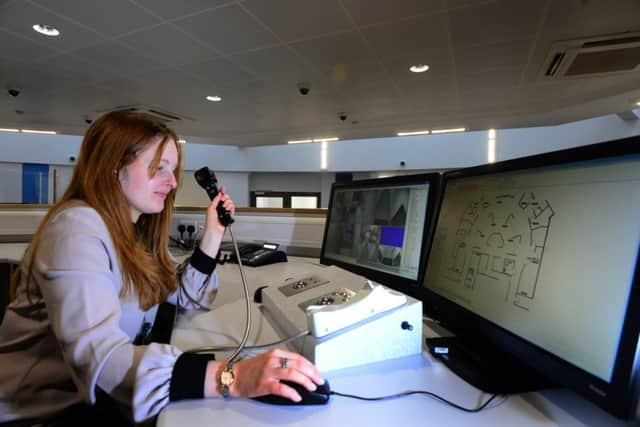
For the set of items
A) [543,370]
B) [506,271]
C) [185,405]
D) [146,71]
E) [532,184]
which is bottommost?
[185,405]

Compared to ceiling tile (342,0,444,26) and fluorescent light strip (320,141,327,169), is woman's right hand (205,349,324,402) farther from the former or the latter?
fluorescent light strip (320,141,327,169)

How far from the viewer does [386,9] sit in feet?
7.57

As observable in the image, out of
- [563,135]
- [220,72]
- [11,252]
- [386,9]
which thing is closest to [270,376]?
[11,252]

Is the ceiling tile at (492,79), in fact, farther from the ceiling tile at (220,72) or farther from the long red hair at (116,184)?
the long red hair at (116,184)

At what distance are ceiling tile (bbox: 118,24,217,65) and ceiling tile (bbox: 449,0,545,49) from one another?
212cm

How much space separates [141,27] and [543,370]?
3.22 metres

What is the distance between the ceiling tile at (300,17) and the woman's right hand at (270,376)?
7.89ft

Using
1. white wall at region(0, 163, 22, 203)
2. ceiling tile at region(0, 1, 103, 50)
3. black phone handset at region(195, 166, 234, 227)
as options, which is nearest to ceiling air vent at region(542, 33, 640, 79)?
black phone handset at region(195, 166, 234, 227)

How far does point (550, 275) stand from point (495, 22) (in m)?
2.70

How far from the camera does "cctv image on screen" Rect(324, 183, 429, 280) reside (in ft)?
3.00

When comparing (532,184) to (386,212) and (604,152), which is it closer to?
(604,152)

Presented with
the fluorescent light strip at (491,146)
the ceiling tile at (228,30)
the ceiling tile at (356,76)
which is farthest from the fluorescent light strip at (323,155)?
the ceiling tile at (228,30)

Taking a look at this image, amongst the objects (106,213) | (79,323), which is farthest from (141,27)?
(79,323)

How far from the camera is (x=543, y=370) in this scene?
458 millimetres
